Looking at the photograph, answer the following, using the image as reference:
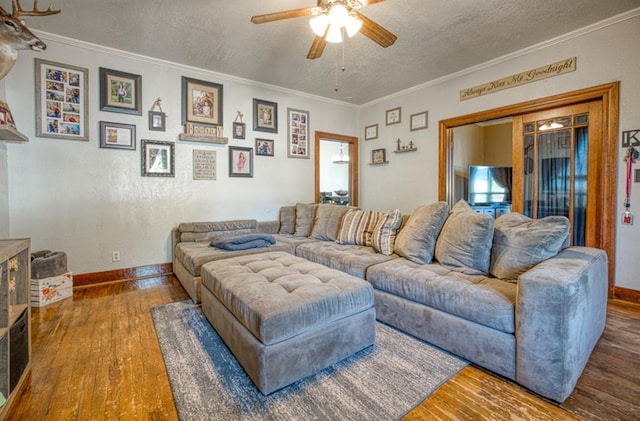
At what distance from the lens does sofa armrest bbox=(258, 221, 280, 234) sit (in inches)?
164

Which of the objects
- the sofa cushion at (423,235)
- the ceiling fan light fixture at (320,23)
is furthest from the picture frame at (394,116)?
the ceiling fan light fixture at (320,23)

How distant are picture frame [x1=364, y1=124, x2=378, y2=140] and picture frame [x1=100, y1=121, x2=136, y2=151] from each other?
3706 millimetres

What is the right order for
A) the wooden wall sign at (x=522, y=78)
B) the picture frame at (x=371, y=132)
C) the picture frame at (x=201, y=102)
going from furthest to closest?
the picture frame at (x=371, y=132) → the picture frame at (x=201, y=102) → the wooden wall sign at (x=522, y=78)

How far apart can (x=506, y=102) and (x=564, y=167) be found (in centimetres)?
101

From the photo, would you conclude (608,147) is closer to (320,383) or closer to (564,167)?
(564,167)

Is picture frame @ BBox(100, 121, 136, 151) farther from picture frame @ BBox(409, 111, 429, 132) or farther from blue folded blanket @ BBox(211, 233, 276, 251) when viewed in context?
picture frame @ BBox(409, 111, 429, 132)

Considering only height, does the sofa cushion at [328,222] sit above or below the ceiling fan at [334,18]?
below

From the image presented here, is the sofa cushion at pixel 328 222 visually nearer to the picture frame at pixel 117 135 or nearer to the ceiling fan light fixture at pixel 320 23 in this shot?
the ceiling fan light fixture at pixel 320 23

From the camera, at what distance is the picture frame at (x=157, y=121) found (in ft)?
11.5

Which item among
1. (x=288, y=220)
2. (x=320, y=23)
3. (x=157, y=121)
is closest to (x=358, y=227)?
(x=288, y=220)

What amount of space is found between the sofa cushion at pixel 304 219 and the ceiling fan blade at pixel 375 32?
7.71 ft

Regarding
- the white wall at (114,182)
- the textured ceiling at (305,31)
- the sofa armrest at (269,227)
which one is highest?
the textured ceiling at (305,31)

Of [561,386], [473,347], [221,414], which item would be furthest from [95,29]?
[561,386]

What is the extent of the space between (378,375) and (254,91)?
4042 mm
